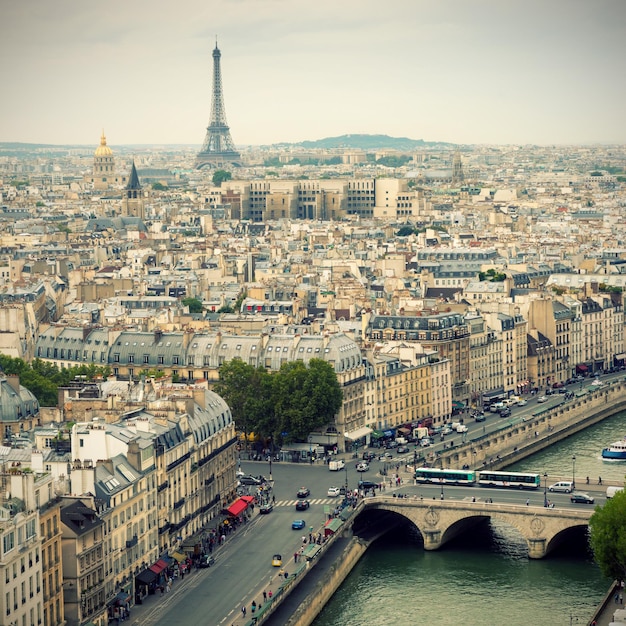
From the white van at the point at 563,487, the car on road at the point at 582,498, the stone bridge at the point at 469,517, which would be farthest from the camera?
the white van at the point at 563,487

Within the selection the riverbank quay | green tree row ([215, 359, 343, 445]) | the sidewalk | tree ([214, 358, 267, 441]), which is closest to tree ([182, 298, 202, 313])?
the riverbank quay

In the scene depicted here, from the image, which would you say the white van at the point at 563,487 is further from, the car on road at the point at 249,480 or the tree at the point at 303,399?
the tree at the point at 303,399

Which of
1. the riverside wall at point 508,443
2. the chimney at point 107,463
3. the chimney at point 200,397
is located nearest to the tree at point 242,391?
the riverside wall at point 508,443

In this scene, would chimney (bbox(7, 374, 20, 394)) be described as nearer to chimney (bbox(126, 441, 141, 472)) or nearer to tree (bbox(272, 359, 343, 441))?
tree (bbox(272, 359, 343, 441))

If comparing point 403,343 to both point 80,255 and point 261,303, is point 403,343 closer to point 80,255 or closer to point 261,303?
point 261,303

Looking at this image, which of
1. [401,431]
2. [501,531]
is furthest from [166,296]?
[501,531]

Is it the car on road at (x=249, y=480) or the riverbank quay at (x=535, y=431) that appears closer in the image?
the car on road at (x=249, y=480)

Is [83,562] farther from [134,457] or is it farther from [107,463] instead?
[134,457]

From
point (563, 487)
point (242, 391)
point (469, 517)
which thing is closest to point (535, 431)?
point (242, 391)
